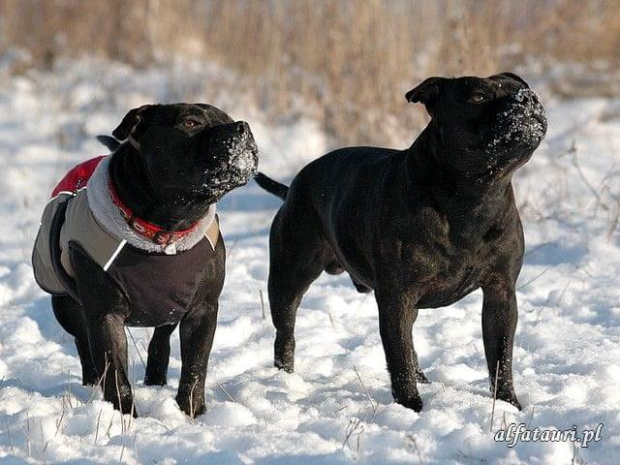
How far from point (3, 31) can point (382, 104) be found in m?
6.47

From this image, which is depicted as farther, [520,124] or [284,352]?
[284,352]

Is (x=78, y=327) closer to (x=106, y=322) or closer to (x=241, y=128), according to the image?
(x=106, y=322)

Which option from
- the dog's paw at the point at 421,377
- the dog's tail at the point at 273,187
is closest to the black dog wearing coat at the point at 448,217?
the dog's paw at the point at 421,377

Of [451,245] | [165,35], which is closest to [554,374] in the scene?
[451,245]

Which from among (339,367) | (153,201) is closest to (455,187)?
(153,201)

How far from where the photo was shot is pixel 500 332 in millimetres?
4734

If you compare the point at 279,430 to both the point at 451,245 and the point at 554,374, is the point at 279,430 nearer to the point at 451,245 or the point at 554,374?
the point at 451,245

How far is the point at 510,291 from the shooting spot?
4648 millimetres

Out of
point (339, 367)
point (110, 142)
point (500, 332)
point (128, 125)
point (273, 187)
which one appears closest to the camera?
point (128, 125)

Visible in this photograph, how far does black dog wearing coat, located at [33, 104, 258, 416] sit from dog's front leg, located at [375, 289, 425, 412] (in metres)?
0.73

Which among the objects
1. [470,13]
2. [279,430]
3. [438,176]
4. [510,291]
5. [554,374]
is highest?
[470,13]

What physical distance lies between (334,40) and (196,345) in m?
5.69

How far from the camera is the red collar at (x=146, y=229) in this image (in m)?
4.45

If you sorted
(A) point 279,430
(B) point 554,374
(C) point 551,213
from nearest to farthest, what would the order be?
1. (A) point 279,430
2. (B) point 554,374
3. (C) point 551,213
